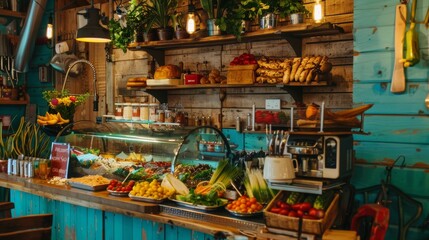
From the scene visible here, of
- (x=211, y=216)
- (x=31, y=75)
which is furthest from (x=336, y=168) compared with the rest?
(x=31, y=75)

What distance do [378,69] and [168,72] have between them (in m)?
3.07

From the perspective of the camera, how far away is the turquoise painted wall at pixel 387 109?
3.57 meters

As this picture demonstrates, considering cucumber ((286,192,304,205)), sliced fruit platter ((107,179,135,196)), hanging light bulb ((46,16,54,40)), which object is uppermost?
hanging light bulb ((46,16,54,40))

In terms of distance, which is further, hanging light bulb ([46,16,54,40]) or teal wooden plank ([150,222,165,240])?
hanging light bulb ([46,16,54,40])

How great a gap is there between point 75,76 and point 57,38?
37.3 inches

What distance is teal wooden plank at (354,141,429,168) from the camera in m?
3.59


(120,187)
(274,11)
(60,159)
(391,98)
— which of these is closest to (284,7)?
(274,11)

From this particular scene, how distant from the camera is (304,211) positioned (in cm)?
318

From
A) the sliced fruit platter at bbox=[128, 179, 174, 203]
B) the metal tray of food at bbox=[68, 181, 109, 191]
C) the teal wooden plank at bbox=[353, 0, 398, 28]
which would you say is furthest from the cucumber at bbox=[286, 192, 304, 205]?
the metal tray of food at bbox=[68, 181, 109, 191]

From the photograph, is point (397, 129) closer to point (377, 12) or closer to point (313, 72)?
point (377, 12)

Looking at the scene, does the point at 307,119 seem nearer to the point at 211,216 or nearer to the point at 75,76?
the point at 211,216

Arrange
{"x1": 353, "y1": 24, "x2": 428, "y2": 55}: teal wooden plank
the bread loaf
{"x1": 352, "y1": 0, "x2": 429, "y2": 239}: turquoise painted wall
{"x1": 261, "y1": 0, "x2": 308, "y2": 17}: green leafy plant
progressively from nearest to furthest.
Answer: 1. {"x1": 352, "y1": 0, "x2": 429, "y2": 239}: turquoise painted wall
2. {"x1": 353, "y1": 24, "x2": 428, "y2": 55}: teal wooden plank
3. {"x1": 261, "y1": 0, "x2": 308, "y2": 17}: green leafy plant
4. the bread loaf

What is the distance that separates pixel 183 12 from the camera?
6.59 m

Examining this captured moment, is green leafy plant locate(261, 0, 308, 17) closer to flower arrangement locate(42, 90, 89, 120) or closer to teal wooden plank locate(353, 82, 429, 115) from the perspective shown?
teal wooden plank locate(353, 82, 429, 115)
